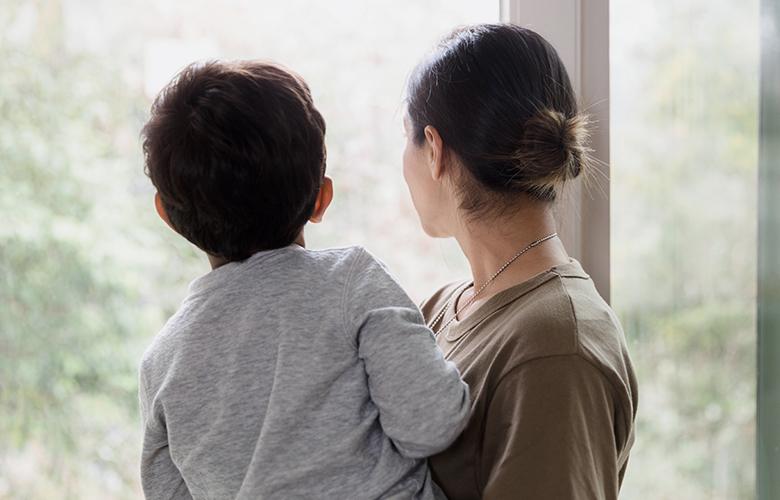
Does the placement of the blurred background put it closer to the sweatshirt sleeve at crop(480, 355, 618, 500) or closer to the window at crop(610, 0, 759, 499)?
→ the window at crop(610, 0, 759, 499)

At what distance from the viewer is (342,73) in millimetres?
1565

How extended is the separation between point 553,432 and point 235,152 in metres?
0.52

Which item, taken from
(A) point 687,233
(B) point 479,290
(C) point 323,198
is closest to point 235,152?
(C) point 323,198

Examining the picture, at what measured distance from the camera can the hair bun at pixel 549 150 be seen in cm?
124

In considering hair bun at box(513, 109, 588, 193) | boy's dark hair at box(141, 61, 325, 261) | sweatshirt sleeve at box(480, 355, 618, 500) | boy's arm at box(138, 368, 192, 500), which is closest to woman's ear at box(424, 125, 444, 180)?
hair bun at box(513, 109, 588, 193)

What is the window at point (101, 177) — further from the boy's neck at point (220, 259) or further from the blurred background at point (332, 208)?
the boy's neck at point (220, 259)

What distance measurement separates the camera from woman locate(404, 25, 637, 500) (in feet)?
3.67

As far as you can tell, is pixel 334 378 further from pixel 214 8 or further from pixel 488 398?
pixel 214 8

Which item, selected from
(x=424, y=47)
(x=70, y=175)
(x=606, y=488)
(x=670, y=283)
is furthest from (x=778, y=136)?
(x=70, y=175)

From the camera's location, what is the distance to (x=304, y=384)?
107 centimetres

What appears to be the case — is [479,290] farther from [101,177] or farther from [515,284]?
[101,177]

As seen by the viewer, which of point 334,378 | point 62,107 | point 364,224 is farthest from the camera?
point 364,224

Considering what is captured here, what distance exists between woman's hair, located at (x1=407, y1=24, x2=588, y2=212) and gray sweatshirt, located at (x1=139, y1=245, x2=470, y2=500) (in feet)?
0.86

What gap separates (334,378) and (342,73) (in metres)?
0.67
